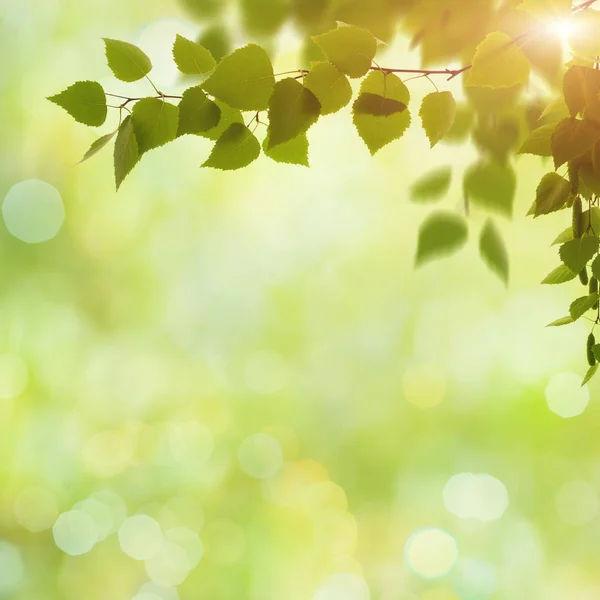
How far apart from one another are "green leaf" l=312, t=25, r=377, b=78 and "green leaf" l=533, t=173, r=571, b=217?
102 mm

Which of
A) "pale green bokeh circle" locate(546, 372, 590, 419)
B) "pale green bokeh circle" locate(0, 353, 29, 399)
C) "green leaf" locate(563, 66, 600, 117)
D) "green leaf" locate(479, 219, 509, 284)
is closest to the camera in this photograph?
"green leaf" locate(563, 66, 600, 117)

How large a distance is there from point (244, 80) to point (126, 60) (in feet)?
0.18

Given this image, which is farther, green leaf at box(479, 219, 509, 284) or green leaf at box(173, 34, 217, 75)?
green leaf at box(479, 219, 509, 284)

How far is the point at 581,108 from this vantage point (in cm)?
26

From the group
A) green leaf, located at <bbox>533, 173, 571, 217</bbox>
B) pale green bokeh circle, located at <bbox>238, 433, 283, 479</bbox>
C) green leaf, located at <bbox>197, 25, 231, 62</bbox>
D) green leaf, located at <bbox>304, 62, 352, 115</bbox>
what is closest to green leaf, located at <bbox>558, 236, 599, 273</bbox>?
green leaf, located at <bbox>533, 173, 571, 217</bbox>

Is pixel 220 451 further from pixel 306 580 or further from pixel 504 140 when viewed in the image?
pixel 504 140

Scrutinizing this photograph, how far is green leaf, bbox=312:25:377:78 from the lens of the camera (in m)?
0.27

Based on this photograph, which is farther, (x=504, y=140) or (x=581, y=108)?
(x=504, y=140)

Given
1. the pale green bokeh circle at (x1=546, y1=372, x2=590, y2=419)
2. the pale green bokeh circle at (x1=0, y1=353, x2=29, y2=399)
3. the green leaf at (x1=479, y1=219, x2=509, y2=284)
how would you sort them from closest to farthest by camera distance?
the green leaf at (x1=479, y1=219, x2=509, y2=284) → the pale green bokeh circle at (x1=546, y1=372, x2=590, y2=419) → the pale green bokeh circle at (x1=0, y1=353, x2=29, y2=399)

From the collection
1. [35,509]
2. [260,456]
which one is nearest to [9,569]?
[35,509]

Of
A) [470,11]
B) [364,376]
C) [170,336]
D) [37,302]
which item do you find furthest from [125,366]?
[470,11]

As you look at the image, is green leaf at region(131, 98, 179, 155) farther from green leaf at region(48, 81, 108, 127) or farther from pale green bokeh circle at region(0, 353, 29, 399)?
pale green bokeh circle at region(0, 353, 29, 399)

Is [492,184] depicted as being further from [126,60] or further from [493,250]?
[126,60]

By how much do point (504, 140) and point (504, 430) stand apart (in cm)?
99
